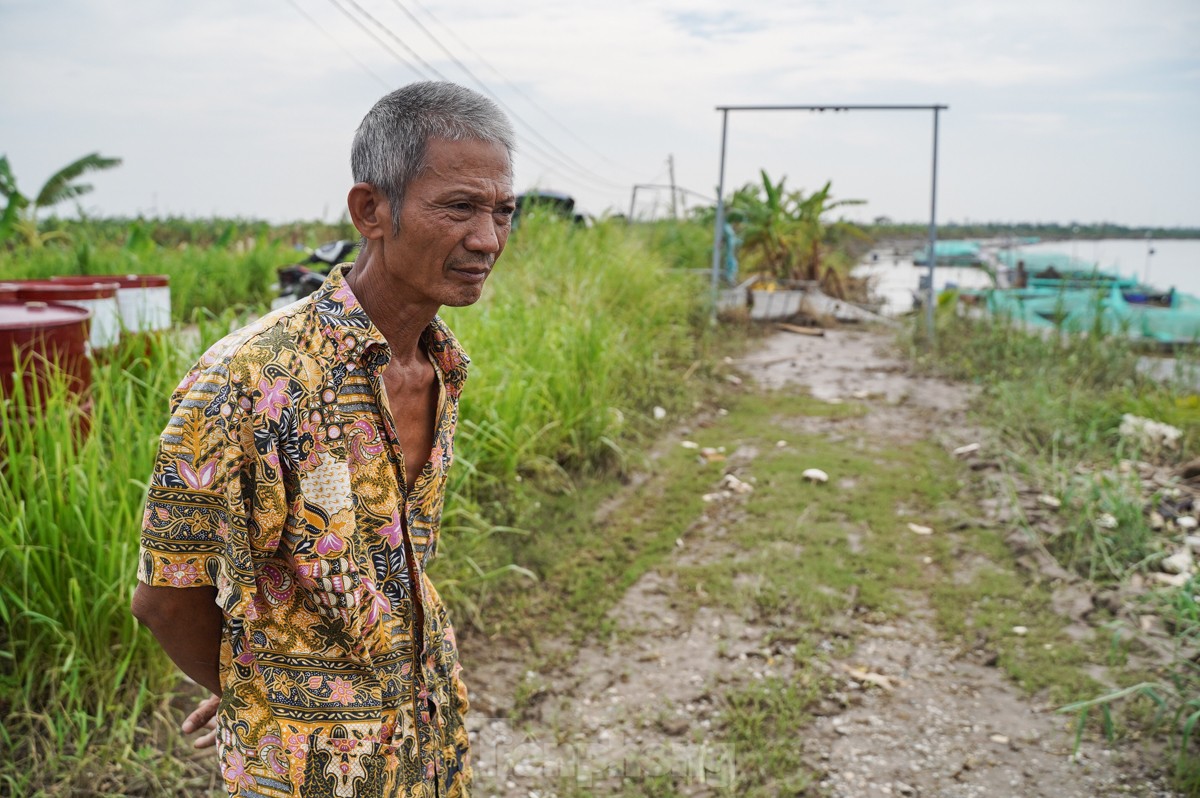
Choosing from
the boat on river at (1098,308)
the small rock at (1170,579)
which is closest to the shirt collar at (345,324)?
the small rock at (1170,579)

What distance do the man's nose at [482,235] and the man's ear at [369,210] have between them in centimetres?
12

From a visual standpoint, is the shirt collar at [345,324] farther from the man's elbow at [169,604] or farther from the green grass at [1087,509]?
the green grass at [1087,509]

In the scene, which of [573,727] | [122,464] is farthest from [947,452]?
[122,464]

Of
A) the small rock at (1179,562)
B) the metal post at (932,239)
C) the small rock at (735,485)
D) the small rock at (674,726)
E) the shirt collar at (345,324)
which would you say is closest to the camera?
the shirt collar at (345,324)

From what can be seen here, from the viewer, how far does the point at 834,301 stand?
448 inches

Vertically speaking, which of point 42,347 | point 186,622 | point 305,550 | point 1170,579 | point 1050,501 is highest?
point 42,347

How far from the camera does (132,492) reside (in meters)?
2.77

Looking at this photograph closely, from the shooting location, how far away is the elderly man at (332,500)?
4.11 ft

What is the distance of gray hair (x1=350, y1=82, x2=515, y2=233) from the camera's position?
4.46 feet

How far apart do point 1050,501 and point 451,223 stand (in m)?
4.21

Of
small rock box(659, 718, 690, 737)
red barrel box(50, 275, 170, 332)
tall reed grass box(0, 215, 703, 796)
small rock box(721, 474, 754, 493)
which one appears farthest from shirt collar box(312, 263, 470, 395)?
small rock box(721, 474, 754, 493)

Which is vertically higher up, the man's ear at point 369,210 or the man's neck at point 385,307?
the man's ear at point 369,210

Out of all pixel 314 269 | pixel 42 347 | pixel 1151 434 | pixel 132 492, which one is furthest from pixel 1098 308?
pixel 42 347

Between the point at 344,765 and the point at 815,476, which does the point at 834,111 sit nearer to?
the point at 815,476
